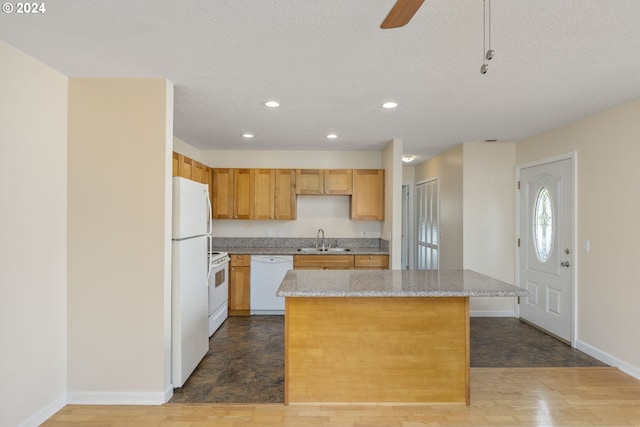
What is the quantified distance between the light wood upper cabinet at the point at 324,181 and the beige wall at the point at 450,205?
60.3 inches

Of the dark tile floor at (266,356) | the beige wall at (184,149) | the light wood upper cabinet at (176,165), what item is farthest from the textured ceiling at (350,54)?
the dark tile floor at (266,356)

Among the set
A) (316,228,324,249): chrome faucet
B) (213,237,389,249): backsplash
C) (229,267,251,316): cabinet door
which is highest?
(316,228,324,249): chrome faucet

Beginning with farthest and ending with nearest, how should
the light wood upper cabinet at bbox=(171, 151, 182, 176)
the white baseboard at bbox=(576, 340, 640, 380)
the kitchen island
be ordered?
1. the light wood upper cabinet at bbox=(171, 151, 182, 176)
2. the white baseboard at bbox=(576, 340, 640, 380)
3. the kitchen island

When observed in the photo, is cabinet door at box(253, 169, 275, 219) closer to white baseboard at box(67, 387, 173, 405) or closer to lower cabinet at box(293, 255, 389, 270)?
lower cabinet at box(293, 255, 389, 270)

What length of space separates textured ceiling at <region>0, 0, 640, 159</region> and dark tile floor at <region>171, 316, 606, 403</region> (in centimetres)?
242

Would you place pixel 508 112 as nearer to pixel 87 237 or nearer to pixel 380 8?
pixel 380 8

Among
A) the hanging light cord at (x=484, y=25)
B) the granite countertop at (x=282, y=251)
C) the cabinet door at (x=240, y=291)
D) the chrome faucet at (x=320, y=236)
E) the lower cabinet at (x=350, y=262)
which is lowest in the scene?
the cabinet door at (x=240, y=291)

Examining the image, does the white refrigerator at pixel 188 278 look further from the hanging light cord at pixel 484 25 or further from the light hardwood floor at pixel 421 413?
the hanging light cord at pixel 484 25

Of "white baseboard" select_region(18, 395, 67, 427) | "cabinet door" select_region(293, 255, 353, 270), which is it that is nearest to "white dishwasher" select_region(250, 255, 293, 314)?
"cabinet door" select_region(293, 255, 353, 270)

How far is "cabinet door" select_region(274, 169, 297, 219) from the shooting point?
5.25 meters

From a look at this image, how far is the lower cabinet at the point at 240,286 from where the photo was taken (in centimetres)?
490

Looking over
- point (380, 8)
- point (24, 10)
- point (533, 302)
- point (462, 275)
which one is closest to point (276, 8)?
point (380, 8)

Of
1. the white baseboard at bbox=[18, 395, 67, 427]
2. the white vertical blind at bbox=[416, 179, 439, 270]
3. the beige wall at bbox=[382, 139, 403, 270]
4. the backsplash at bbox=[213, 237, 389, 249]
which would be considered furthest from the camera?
the white vertical blind at bbox=[416, 179, 439, 270]

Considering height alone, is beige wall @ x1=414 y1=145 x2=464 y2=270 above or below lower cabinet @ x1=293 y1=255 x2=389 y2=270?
above
